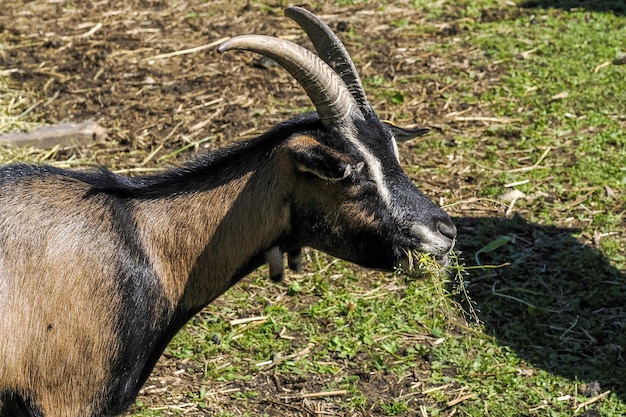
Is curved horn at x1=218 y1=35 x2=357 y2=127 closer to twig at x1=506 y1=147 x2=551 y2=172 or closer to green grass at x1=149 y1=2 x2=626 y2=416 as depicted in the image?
green grass at x1=149 y1=2 x2=626 y2=416

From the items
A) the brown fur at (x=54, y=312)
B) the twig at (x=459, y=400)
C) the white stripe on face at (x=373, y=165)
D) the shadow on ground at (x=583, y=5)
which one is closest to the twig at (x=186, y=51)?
the shadow on ground at (x=583, y=5)

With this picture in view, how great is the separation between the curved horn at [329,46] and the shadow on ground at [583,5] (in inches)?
280

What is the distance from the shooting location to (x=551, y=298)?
688 centimetres

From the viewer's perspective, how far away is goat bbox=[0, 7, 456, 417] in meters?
4.53

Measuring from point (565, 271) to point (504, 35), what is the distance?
4.45m

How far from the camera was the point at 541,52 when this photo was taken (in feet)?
34.4

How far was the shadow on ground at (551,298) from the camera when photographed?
6.30 meters

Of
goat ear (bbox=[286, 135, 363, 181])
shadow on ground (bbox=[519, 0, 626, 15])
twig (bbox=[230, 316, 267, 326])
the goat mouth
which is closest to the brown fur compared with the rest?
goat ear (bbox=[286, 135, 363, 181])

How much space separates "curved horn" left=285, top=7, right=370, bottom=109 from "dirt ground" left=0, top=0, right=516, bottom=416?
3.12 m

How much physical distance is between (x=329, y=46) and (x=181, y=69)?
5.34 meters

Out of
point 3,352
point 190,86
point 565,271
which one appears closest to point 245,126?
point 190,86

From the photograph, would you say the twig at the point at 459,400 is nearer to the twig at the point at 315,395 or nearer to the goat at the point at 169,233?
the twig at the point at 315,395

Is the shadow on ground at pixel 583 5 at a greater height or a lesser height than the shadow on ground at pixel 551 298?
greater

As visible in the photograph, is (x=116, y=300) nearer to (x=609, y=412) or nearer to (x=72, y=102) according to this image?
(x=609, y=412)
